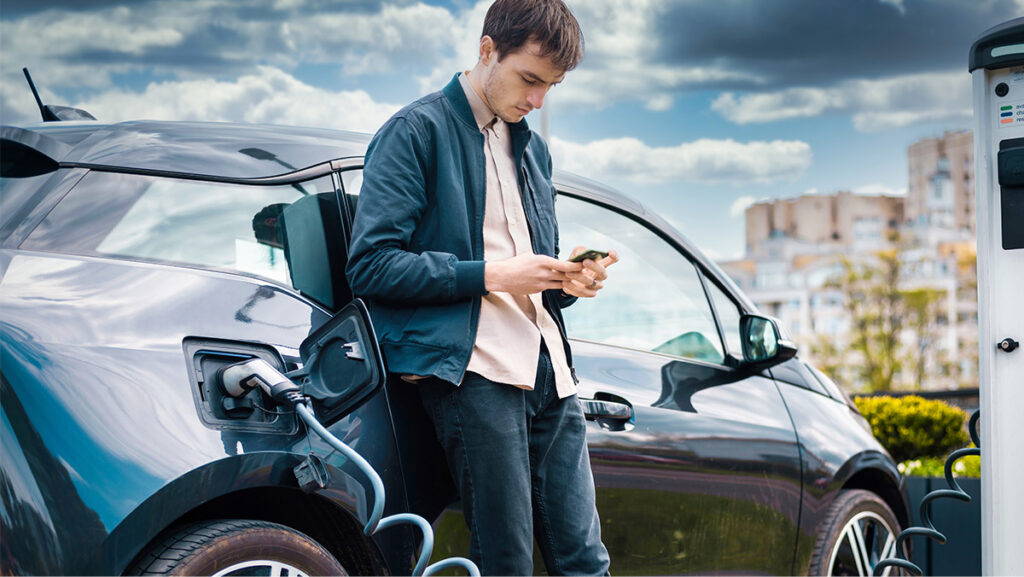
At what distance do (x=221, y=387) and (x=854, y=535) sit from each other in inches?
98.1

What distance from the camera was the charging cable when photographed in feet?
6.47

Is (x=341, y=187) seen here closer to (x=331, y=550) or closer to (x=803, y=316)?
(x=331, y=550)

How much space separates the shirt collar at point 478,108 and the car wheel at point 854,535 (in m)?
1.98

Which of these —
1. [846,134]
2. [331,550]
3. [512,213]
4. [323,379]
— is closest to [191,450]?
[323,379]

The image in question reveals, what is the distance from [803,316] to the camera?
5084cm

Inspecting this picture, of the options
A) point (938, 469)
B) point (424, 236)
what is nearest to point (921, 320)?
point (938, 469)

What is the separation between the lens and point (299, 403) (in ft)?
6.63

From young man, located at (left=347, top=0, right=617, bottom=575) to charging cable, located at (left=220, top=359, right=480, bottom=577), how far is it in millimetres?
190

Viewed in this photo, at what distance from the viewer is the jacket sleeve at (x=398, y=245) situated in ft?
6.97

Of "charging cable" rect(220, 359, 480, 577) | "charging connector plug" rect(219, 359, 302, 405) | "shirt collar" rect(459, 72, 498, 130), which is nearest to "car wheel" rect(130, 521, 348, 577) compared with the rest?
"charging cable" rect(220, 359, 480, 577)

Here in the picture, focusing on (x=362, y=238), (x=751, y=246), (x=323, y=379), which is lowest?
(x=323, y=379)

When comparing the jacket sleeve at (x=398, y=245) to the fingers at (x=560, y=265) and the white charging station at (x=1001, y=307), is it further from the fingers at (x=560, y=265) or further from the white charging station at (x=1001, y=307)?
the white charging station at (x=1001, y=307)

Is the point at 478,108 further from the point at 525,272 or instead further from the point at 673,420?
the point at 673,420

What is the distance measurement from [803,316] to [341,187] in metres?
50.5
